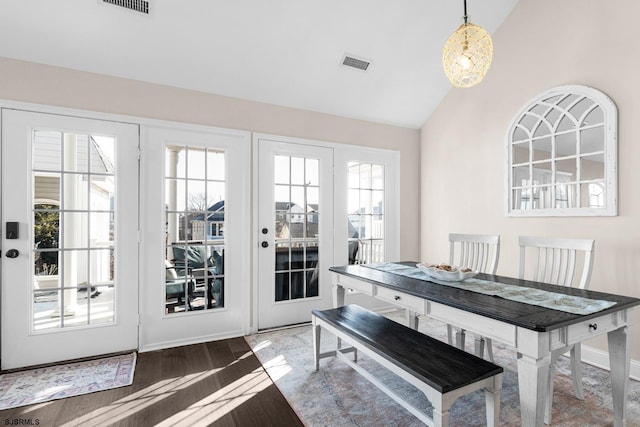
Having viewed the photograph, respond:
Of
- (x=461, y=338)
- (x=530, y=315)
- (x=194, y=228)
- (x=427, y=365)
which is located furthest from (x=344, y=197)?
(x=530, y=315)

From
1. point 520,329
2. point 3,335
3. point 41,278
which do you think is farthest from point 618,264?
point 3,335

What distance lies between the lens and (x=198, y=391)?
2346mm

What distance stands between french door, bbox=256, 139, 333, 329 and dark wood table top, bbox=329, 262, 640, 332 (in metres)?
1.33

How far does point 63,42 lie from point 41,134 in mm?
739

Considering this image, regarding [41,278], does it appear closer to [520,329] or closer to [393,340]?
[393,340]

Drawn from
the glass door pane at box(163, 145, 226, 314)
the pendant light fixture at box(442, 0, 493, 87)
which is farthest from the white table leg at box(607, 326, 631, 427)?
the glass door pane at box(163, 145, 226, 314)

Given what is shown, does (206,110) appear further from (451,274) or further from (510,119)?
(510,119)

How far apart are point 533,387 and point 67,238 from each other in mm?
3328

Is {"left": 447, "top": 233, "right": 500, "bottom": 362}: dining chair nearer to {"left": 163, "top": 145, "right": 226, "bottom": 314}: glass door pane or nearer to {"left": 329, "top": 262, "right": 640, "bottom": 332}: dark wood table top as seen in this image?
{"left": 329, "top": 262, "right": 640, "bottom": 332}: dark wood table top

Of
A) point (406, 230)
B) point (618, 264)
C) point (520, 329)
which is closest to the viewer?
point (520, 329)

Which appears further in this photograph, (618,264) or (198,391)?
(618,264)

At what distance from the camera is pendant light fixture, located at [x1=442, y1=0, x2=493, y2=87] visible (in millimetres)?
2047

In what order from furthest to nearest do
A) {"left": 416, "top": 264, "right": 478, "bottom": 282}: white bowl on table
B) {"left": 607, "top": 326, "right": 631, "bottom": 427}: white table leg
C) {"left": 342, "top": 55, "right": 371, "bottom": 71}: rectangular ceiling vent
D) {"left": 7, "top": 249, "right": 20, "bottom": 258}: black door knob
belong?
1. {"left": 342, "top": 55, "right": 371, "bottom": 71}: rectangular ceiling vent
2. {"left": 7, "top": 249, "right": 20, "bottom": 258}: black door knob
3. {"left": 416, "top": 264, "right": 478, "bottom": 282}: white bowl on table
4. {"left": 607, "top": 326, "right": 631, "bottom": 427}: white table leg

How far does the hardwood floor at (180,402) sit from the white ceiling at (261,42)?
2496 millimetres
